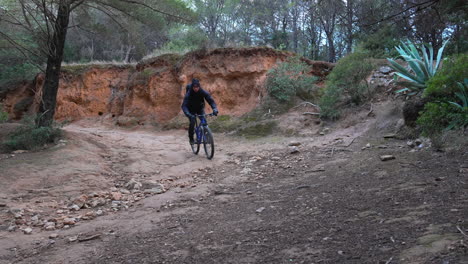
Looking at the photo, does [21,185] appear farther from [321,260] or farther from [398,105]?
[398,105]

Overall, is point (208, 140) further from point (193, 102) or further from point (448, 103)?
point (448, 103)

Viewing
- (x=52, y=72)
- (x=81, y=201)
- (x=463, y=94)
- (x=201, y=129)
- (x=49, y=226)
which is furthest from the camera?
(x=52, y=72)

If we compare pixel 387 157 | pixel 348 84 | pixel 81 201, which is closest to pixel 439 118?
pixel 387 157

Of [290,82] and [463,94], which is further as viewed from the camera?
[290,82]

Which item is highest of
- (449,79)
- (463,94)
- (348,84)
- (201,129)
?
(348,84)

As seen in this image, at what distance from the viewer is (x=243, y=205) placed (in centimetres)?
419

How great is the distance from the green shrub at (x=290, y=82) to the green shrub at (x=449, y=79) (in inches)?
223

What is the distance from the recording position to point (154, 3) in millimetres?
8406

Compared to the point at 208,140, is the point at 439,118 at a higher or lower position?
higher

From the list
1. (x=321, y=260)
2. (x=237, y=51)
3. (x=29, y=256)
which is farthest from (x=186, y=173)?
(x=237, y=51)

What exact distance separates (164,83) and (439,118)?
37.0 feet

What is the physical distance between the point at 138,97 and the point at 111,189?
10.2 meters

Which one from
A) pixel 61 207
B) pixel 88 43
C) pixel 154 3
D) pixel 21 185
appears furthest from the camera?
pixel 88 43

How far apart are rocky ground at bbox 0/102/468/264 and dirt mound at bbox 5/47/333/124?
20.4 ft
